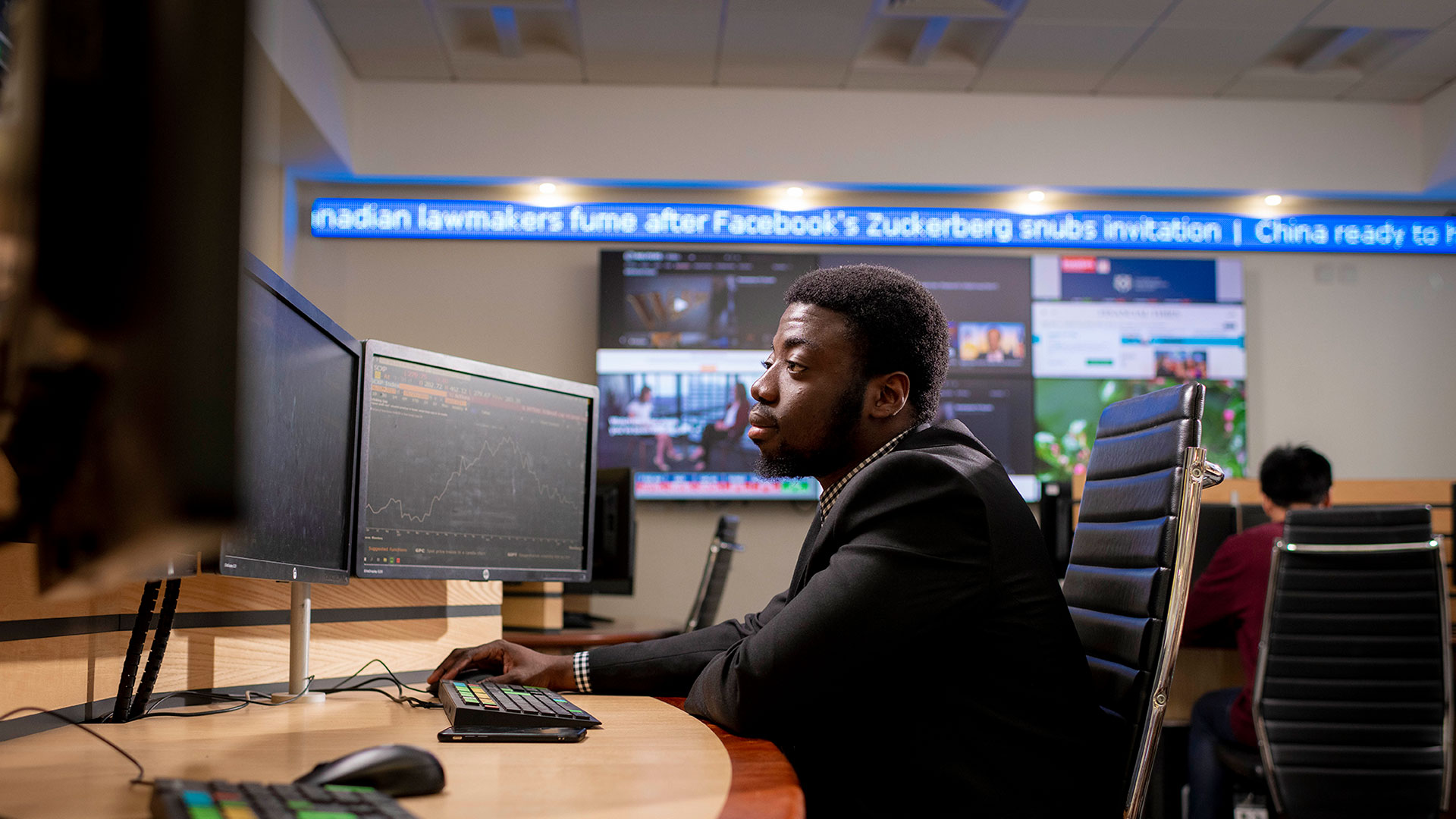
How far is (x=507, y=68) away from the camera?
4.48 m

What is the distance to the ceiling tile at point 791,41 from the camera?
3.98 metres

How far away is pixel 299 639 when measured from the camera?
1401mm

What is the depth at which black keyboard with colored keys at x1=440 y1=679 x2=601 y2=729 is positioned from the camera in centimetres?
107

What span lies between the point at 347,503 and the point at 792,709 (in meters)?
0.69

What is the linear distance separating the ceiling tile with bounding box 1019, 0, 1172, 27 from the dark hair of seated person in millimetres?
1826

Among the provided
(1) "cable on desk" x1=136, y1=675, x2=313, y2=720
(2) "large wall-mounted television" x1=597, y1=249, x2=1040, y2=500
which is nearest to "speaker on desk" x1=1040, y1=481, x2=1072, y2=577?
(2) "large wall-mounted television" x1=597, y1=249, x2=1040, y2=500

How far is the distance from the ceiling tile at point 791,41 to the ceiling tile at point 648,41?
9 centimetres

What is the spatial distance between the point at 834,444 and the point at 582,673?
A: 0.48 metres

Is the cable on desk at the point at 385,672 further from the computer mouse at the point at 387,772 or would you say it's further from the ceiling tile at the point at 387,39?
the ceiling tile at the point at 387,39

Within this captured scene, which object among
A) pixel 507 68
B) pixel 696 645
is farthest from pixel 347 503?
pixel 507 68

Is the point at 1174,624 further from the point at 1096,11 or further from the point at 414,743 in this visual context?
the point at 1096,11

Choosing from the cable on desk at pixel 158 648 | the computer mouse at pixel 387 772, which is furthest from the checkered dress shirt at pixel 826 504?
the computer mouse at pixel 387 772

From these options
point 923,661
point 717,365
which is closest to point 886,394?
point 923,661

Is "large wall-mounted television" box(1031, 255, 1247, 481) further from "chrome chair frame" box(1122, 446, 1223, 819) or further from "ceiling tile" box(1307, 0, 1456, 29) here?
"chrome chair frame" box(1122, 446, 1223, 819)
